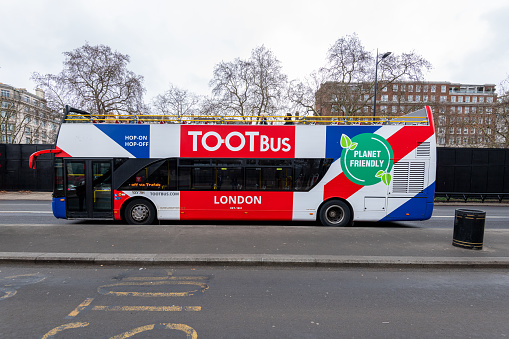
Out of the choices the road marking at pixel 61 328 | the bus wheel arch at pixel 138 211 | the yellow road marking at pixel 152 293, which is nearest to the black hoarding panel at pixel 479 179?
the bus wheel arch at pixel 138 211

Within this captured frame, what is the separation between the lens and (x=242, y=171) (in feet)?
27.5

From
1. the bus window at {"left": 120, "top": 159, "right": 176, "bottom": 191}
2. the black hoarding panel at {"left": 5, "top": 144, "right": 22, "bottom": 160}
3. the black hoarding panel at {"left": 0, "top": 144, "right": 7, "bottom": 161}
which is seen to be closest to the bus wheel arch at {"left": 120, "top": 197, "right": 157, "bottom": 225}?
the bus window at {"left": 120, "top": 159, "right": 176, "bottom": 191}

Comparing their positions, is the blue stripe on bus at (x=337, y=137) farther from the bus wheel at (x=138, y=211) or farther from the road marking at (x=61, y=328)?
the road marking at (x=61, y=328)

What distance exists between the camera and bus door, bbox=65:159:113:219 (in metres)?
8.29

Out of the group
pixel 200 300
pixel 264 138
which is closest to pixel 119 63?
pixel 264 138

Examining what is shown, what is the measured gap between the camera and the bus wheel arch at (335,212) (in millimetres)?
8375

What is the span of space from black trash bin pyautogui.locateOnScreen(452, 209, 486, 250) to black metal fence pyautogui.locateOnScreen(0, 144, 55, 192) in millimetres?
23677

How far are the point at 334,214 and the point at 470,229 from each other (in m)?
3.43

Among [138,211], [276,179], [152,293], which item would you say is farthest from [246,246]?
[138,211]

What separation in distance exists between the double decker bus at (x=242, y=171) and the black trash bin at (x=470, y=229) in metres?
2.50

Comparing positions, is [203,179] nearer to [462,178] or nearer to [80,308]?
[80,308]

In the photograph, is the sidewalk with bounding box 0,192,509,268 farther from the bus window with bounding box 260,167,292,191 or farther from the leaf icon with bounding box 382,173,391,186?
the leaf icon with bounding box 382,173,391,186

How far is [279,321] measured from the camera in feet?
10.6

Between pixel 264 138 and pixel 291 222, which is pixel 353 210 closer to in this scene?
pixel 291 222
